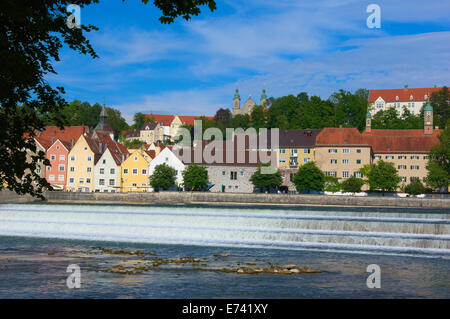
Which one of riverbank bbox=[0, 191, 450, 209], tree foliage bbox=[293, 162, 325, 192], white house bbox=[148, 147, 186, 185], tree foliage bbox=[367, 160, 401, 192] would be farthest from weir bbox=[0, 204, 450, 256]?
tree foliage bbox=[367, 160, 401, 192]

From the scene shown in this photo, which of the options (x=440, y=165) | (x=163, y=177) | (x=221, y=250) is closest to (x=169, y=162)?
(x=163, y=177)

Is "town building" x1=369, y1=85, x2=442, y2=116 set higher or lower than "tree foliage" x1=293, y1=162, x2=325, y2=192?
higher

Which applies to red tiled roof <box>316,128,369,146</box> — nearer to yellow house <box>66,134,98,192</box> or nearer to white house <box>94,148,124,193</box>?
white house <box>94,148,124,193</box>

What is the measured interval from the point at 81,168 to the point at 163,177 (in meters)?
16.8

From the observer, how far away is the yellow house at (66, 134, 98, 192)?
91000mm

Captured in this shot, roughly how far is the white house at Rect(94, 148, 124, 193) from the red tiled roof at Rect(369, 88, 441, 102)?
120 meters

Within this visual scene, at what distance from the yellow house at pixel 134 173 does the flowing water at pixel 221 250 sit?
146 ft

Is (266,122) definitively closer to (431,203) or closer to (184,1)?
(431,203)

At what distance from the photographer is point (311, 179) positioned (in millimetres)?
83375

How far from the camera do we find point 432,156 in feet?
283

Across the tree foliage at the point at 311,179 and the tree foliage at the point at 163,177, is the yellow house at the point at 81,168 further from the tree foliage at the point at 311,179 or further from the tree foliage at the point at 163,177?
the tree foliage at the point at 311,179

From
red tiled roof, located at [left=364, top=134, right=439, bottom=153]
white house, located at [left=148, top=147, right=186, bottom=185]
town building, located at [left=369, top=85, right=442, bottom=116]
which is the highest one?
town building, located at [left=369, top=85, right=442, bottom=116]

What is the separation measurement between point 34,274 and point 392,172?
73.9 meters
